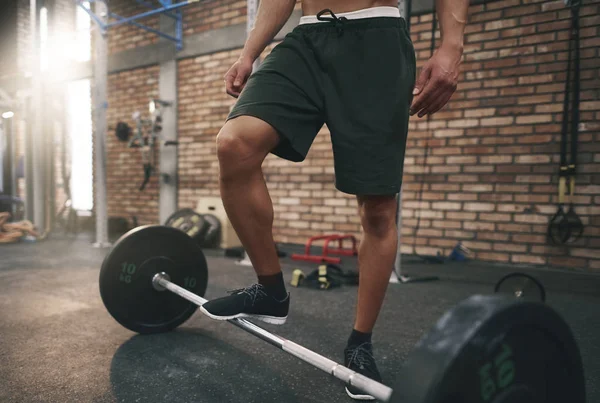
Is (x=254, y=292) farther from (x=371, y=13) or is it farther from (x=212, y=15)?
(x=212, y=15)

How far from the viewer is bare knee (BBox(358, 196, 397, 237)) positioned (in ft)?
3.62

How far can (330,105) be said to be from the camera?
1054 millimetres

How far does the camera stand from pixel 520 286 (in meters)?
1.91

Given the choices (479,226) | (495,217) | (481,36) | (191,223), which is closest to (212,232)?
(191,223)

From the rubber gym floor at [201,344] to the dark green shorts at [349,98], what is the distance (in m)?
0.62

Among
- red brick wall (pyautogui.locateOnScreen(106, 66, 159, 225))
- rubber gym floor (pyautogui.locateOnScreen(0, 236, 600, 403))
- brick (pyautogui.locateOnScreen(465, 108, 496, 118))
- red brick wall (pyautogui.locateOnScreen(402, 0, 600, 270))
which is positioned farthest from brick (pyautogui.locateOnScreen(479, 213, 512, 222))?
red brick wall (pyautogui.locateOnScreen(106, 66, 159, 225))

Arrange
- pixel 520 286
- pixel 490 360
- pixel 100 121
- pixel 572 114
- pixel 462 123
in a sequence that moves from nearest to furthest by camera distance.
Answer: pixel 490 360 → pixel 520 286 → pixel 572 114 → pixel 462 123 → pixel 100 121

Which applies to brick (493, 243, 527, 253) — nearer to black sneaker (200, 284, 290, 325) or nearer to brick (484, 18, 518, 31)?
brick (484, 18, 518, 31)

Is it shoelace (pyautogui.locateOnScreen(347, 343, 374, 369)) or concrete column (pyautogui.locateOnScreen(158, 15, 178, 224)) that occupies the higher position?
concrete column (pyautogui.locateOnScreen(158, 15, 178, 224))

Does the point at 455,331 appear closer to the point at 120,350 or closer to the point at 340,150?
the point at 340,150

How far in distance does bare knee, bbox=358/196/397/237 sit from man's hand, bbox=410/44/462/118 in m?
0.26

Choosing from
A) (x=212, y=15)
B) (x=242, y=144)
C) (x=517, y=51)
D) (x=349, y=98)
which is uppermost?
(x=212, y=15)

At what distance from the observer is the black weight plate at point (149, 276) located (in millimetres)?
1469

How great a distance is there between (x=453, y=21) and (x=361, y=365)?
35.2 inches
